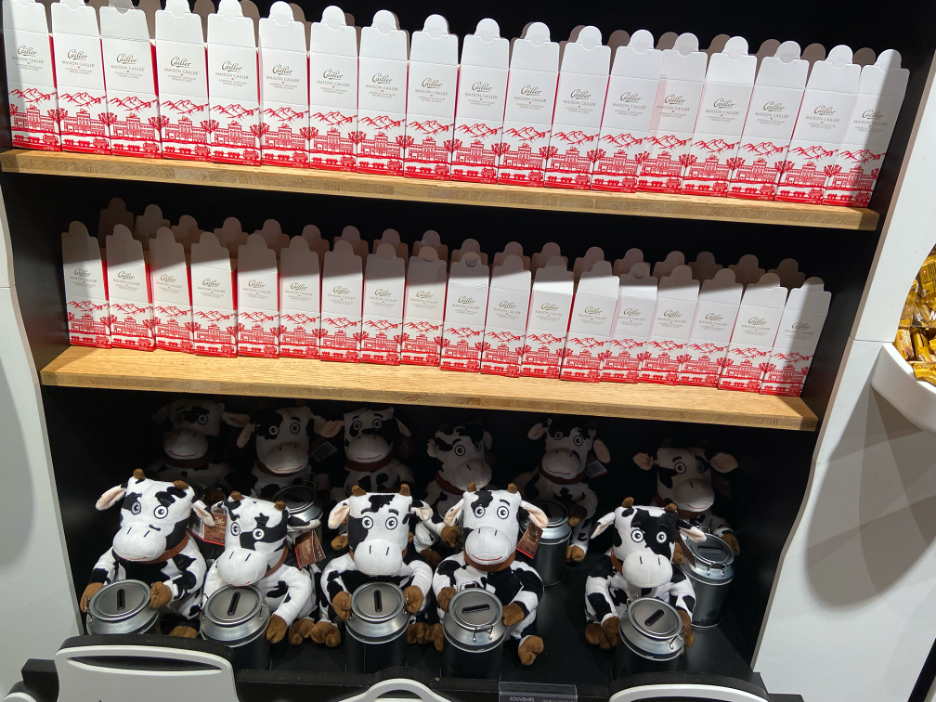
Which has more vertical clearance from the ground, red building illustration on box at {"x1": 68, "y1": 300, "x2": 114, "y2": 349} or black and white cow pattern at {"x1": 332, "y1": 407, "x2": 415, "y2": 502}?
red building illustration on box at {"x1": 68, "y1": 300, "x2": 114, "y2": 349}

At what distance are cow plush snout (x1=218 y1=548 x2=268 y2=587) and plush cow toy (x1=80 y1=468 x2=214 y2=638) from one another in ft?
0.39

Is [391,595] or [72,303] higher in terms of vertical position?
[72,303]

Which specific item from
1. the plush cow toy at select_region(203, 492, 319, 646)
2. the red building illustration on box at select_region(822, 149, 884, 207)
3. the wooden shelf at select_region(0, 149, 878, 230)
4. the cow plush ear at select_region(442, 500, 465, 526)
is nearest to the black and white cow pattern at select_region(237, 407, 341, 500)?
the plush cow toy at select_region(203, 492, 319, 646)

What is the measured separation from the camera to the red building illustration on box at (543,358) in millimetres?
1360

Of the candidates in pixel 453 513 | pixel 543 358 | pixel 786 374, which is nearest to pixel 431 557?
pixel 453 513

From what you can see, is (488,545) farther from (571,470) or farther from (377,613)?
(571,470)

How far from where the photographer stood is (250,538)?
4.61ft

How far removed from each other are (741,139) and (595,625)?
1.13 meters

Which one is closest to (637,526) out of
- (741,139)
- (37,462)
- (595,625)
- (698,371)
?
(595,625)

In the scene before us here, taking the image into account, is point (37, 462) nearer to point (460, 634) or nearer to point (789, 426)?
point (460, 634)

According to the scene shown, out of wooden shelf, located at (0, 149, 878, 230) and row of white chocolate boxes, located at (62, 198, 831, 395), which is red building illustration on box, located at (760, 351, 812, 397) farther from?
wooden shelf, located at (0, 149, 878, 230)

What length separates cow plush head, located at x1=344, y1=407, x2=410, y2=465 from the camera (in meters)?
1.68

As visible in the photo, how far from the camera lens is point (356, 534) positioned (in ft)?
4.72

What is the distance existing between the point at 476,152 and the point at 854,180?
0.73 metres
